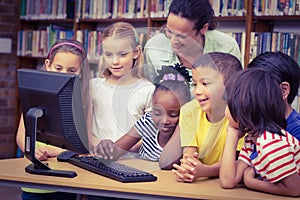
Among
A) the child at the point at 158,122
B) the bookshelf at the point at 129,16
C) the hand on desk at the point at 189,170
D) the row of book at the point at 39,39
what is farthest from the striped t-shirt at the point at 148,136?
the row of book at the point at 39,39

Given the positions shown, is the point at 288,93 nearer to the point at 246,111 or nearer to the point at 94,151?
the point at 246,111

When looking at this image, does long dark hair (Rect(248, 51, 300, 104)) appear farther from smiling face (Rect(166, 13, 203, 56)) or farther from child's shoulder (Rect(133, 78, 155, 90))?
child's shoulder (Rect(133, 78, 155, 90))

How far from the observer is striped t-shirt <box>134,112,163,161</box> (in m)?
2.39

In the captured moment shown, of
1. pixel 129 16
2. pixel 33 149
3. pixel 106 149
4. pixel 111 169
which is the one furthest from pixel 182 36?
pixel 129 16

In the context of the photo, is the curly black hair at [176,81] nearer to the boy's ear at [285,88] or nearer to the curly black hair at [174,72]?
the curly black hair at [174,72]

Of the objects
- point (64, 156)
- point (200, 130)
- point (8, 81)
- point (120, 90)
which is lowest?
point (8, 81)

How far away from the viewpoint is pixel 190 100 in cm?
231

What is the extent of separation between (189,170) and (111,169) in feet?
0.96

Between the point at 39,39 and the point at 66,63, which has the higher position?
the point at 66,63

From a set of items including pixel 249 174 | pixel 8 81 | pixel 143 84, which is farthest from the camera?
pixel 8 81

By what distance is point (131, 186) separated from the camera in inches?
83.1

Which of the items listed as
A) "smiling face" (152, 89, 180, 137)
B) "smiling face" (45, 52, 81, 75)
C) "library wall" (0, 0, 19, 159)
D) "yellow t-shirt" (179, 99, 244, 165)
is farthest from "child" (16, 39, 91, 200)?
"library wall" (0, 0, 19, 159)

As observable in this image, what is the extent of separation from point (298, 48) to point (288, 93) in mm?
1961

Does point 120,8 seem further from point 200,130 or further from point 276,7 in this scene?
point 200,130
